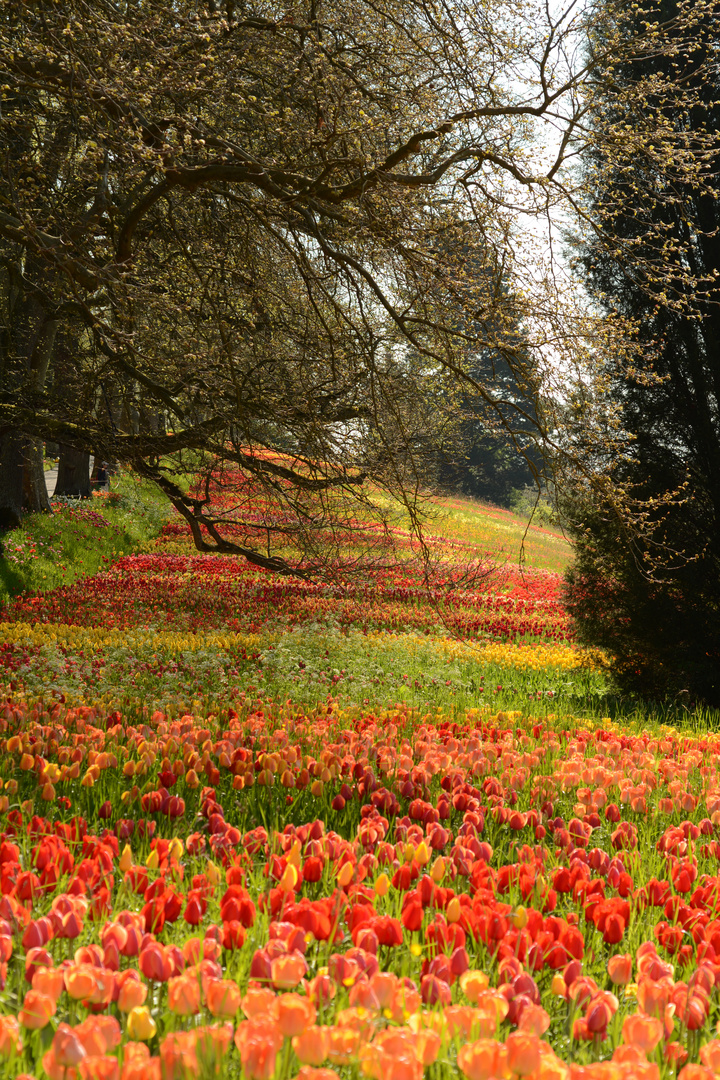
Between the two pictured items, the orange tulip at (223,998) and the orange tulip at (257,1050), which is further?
the orange tulip at (223,998)

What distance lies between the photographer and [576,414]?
18.4 ft

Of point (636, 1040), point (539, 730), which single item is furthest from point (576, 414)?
point (636, 1040)

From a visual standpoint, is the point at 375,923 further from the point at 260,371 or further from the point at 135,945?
the point at 260,371

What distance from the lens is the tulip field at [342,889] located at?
1.49m

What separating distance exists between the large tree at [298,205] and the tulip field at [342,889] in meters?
1.73

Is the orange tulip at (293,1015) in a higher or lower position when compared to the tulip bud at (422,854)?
higher

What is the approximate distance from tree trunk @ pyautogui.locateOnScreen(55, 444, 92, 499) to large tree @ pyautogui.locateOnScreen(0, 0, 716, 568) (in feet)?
43.0

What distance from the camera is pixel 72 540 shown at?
16.4m

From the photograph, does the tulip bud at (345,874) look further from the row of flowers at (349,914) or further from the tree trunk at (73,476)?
the tree trunk at (73,476)

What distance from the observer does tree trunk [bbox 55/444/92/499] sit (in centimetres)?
2133

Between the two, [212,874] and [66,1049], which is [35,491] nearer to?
[212,874]

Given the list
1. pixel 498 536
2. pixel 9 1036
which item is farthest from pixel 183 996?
pixel 498 536

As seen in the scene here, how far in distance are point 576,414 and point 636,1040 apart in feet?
15.0

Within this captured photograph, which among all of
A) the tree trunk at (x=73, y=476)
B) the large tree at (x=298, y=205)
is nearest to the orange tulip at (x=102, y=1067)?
the large tree at (x=298, y=205)
